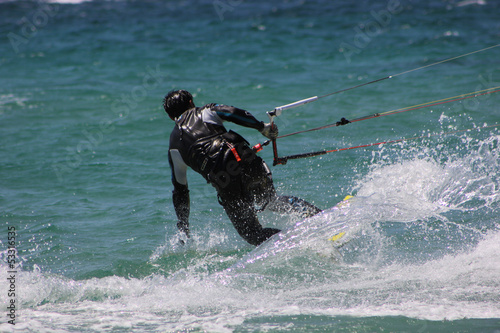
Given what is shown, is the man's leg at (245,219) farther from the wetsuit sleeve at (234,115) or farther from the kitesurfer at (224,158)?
the wetsuit sleeve at (234,115)

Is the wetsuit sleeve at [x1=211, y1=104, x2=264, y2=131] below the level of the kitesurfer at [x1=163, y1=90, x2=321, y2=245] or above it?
above

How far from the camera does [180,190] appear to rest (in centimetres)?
488

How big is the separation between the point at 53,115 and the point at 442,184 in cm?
828

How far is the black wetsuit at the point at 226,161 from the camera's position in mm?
4508

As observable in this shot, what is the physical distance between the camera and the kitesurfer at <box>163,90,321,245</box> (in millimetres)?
4508

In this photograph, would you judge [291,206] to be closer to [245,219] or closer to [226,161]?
[245,219]

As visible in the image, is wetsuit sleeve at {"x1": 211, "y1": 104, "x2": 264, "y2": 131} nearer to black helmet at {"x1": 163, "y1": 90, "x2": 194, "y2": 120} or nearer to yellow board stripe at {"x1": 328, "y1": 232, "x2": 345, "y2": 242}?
black helmet at {"x1": 163, "y1": 90, "x2": 194, "y2": 120}

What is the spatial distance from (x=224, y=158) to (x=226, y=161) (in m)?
0.03

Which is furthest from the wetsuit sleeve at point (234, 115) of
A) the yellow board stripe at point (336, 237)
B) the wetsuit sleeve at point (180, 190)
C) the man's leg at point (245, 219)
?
the yellow board stripe at point (336, 237)

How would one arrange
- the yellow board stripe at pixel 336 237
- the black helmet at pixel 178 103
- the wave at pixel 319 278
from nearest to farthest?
1. the wave at pixel 319 278
2. the black helmet at pixel 178 103
3. the yellow board stripe at pixel 336 237

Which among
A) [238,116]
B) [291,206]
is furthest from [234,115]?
[291,206]

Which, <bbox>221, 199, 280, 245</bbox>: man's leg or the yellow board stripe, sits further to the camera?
the yellow board stripe

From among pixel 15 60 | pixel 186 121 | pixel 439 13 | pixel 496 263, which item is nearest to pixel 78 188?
pixel 186 121

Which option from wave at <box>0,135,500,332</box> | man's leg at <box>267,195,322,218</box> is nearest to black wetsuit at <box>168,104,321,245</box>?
man's leg at <box>267,195,322,218</box>
